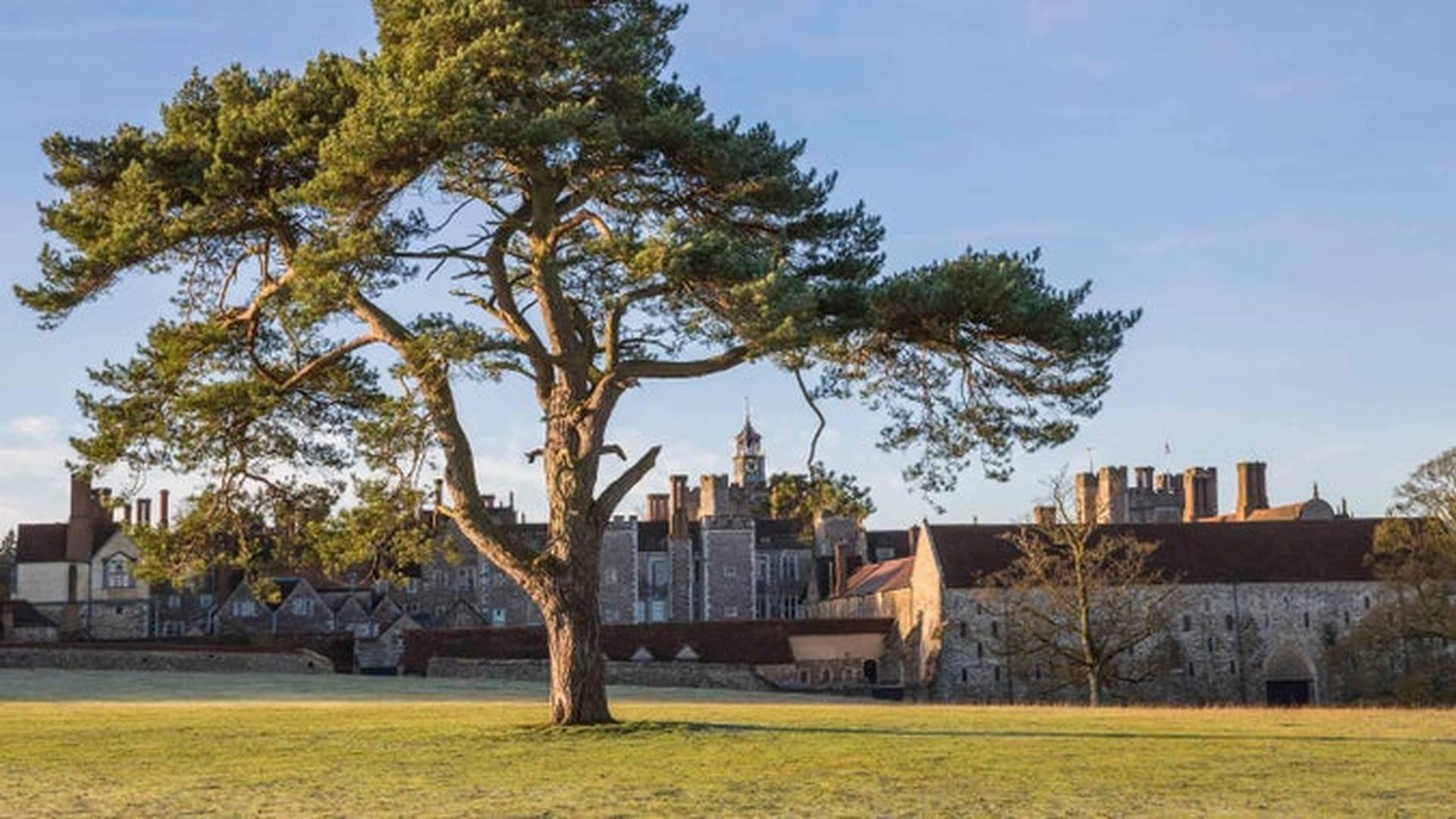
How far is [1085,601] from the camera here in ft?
201

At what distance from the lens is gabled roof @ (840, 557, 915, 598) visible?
7800 cm

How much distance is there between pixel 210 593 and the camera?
9269 centimetres

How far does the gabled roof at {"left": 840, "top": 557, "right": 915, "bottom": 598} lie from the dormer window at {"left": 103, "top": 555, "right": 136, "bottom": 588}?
37077 millimetres

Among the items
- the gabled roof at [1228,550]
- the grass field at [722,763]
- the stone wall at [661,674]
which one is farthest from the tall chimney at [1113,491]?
the grass field at [722,763]

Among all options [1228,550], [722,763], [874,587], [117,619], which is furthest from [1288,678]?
[117,619]

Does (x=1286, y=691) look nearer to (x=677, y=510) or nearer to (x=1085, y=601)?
(x=1085, y=601)

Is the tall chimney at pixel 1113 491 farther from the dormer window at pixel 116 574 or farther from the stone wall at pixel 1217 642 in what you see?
the dormer window at pixel 116 574

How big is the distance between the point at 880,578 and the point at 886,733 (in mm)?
56158

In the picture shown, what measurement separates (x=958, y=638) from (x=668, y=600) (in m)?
29.6

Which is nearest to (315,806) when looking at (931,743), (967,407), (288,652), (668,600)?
(931,743)

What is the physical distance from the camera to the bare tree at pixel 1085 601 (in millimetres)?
62406

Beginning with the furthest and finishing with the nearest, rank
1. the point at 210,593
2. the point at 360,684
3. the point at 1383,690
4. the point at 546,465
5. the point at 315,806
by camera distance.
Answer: the point at 210,593
the point at 1383,690
the point at 360,684
the point at 546,465
the point at 315,806

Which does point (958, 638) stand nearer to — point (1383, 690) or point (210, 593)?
point (1383, 690)

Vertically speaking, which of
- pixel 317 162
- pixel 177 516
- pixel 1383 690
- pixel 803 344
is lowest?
pixel 1383 690
